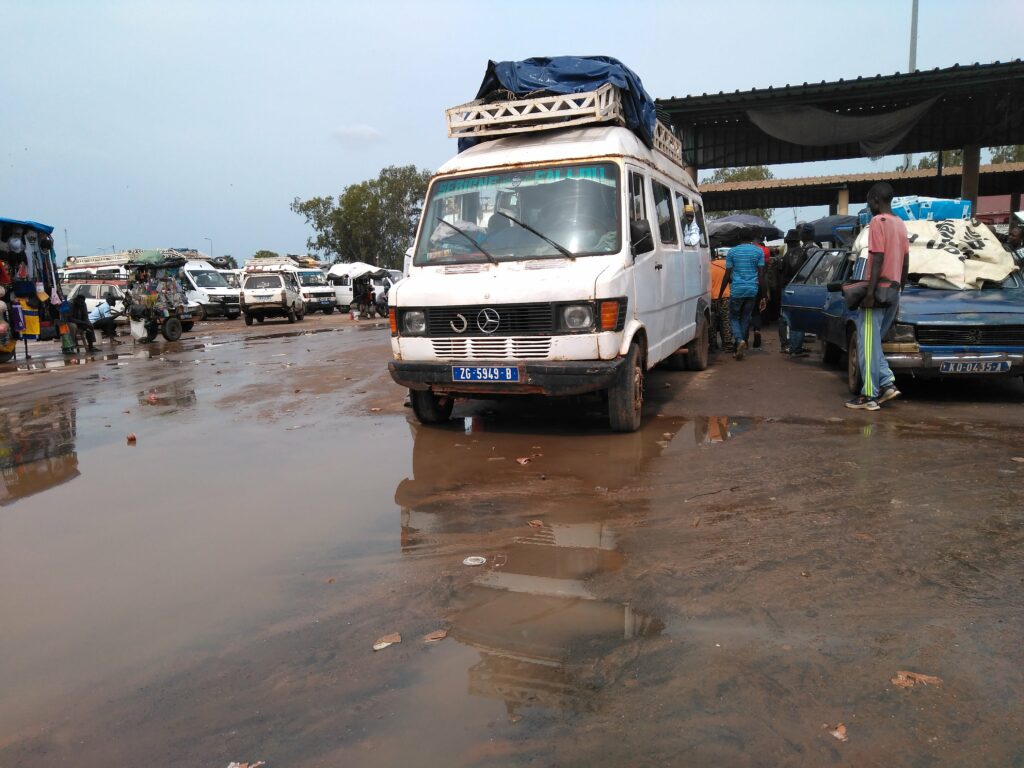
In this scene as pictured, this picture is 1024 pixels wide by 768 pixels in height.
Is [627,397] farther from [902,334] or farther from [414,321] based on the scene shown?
[902,334]

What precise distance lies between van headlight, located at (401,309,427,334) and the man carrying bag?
378 cm

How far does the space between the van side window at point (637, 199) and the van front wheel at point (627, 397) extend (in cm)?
110

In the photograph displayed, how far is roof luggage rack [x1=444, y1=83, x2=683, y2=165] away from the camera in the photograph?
6527mm

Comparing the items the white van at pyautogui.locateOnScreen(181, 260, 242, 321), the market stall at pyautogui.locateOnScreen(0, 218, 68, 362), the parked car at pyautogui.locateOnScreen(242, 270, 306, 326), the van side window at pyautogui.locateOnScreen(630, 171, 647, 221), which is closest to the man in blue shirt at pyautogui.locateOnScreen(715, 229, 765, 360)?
the van side window at pyautogui.locateOnScreen(630, 171, 647, 221)

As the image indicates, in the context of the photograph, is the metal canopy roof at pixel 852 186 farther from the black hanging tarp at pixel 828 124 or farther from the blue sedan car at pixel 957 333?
the blue sedan car at pixel 957 333

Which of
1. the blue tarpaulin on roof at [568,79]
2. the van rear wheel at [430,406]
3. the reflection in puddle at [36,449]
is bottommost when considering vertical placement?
the reflection in puddle at [36,449]

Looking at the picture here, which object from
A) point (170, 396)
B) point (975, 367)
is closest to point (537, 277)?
point (975, 367)

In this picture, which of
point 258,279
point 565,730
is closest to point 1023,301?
point 565,730

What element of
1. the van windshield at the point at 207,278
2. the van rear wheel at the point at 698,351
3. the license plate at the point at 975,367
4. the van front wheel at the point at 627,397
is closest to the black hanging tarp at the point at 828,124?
the van rear wheel at the point at 698,351

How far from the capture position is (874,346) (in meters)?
6.76

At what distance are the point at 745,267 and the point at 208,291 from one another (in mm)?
22994

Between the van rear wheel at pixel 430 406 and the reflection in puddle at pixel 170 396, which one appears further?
the reflection in puddle at pixel 170 396

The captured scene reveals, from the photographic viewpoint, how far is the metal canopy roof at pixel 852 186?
2638 cm

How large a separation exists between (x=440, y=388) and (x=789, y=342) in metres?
6.67
